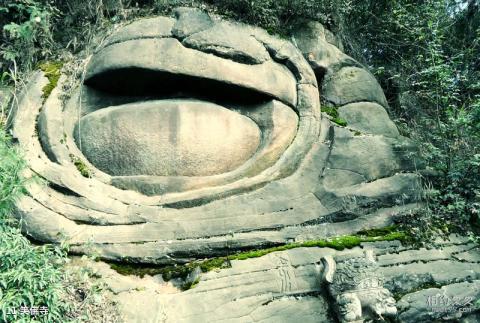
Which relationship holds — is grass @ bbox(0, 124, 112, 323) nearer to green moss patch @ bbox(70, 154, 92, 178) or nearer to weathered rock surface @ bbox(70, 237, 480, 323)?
weathered rock surface @ bbox(70, 237, 480, 323)

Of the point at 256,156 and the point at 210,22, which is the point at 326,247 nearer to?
the point at 256,156

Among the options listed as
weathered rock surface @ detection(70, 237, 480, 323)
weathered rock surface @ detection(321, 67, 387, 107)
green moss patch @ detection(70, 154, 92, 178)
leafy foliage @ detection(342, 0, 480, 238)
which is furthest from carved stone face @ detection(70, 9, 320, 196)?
leafy foliage @ detection(342, 0, 480, 238)

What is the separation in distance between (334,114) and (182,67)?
1754mm

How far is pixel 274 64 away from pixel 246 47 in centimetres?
37

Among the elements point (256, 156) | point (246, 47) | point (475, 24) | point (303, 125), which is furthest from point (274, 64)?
point (475, 24)

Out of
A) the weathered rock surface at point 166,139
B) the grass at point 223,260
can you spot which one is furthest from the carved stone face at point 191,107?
the grass at point 223,260

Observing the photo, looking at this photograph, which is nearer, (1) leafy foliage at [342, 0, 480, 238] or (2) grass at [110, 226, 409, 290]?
(2) grass at [110, 226, 409, 290]

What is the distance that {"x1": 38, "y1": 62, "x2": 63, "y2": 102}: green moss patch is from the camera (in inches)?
234

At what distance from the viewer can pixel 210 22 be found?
609 centimetres

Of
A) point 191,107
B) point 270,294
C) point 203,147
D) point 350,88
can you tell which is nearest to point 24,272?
point 270,294

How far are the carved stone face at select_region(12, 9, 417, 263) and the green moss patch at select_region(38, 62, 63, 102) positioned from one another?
81mm

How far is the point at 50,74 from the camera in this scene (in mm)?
6152

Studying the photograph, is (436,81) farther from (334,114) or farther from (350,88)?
(334,114)

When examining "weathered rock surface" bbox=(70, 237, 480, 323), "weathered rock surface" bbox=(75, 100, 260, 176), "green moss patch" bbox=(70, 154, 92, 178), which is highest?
"weathered rock surface" bbox=(75, 100, 260, 176)
